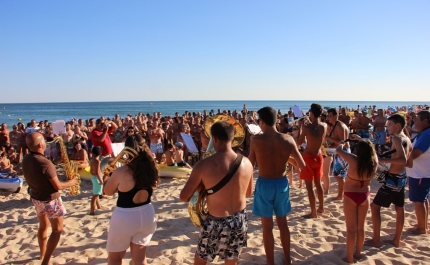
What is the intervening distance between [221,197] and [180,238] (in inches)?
88.2

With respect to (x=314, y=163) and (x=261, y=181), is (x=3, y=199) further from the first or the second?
(x=314, y=163)

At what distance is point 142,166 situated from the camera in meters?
2.69

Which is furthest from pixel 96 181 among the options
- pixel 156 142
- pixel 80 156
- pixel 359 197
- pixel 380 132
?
pixel 380 132

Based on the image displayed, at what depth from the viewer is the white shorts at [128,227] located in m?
2.67

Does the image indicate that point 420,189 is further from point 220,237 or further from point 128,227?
point 128,227

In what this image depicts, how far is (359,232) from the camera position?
362cm

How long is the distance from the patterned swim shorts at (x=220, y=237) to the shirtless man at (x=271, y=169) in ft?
2.84

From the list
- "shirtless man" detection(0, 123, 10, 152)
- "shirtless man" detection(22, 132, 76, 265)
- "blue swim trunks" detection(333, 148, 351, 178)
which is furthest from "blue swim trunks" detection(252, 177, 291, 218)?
"shirtless man" detection(0, 123, 10, 152)

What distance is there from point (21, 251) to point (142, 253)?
2.51 m

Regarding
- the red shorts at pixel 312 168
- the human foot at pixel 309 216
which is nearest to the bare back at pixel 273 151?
the red shorts at pixel 312 168

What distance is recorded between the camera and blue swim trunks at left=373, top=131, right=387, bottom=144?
11.1 m

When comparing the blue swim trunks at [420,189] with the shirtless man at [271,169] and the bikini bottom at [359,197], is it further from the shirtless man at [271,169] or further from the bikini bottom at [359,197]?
the shirtless man at [271,169]

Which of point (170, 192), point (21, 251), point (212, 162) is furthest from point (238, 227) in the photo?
point (170, 192)

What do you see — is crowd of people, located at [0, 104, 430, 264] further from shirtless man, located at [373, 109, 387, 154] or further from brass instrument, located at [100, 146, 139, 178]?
shirtless man, located at [373, 109, 387, 154]
